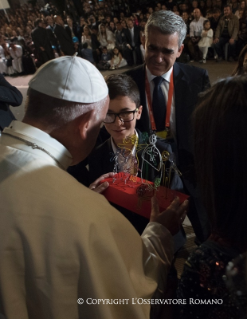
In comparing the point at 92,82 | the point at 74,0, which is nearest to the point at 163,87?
the point at 92,82

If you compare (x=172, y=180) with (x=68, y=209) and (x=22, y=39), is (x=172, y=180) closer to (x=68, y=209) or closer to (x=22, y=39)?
(x=68, y=209)

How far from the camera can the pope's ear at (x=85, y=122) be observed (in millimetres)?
930

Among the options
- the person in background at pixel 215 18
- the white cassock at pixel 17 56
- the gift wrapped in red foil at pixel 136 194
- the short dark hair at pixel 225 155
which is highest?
the person in background at pixel 215 18

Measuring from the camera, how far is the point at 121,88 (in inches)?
55.7

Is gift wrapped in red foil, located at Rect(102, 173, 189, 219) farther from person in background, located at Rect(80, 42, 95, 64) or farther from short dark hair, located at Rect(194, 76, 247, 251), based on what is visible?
person in background, located at Rect(80, 42, 95, 64)

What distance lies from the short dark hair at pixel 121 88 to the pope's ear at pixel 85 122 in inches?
19.2

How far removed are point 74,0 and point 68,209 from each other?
33.5 ft

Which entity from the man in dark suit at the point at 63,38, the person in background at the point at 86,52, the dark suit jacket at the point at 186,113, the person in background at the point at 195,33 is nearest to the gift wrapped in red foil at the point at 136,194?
the dark suit jacket at the point at 186,113

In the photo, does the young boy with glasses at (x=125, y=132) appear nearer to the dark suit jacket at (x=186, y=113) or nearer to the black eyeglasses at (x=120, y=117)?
the black eyeglasses at (x=120, y=117)

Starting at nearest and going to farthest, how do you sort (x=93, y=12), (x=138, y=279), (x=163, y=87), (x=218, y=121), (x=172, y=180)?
(x=218, y=121) < (x=138, y=279) < (x=172, y=180) < (x=163, y=87) < (x=93, y=12)

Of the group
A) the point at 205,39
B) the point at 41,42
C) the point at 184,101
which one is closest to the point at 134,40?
the point at 205,39

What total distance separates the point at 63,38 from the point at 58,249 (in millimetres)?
8386

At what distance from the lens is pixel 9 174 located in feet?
2.58

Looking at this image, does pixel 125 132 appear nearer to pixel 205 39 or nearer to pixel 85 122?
pixel 85 122
